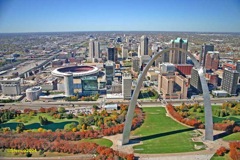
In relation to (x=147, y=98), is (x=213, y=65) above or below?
above

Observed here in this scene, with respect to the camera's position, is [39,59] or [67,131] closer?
[67,131]

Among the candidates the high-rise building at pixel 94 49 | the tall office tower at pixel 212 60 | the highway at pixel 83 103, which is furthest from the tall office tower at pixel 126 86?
the high-rise building at pixel 94 49

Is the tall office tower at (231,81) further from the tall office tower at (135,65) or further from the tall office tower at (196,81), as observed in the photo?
the tall office tower at (135,65)

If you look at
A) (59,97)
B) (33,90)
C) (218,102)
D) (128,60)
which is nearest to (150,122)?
(218,102)

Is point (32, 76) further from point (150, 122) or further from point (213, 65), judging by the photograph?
point (213, 65)

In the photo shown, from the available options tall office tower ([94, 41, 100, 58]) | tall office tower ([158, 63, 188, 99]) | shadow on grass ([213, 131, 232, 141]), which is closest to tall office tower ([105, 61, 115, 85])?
tall office tower ([158, 63, 188, 99])

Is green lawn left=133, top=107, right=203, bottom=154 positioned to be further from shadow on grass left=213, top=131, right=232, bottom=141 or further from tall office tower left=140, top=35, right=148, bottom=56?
tall office tower left=140, top=35, right=148, bottom=56

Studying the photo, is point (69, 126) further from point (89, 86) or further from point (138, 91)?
point (89, 86)
